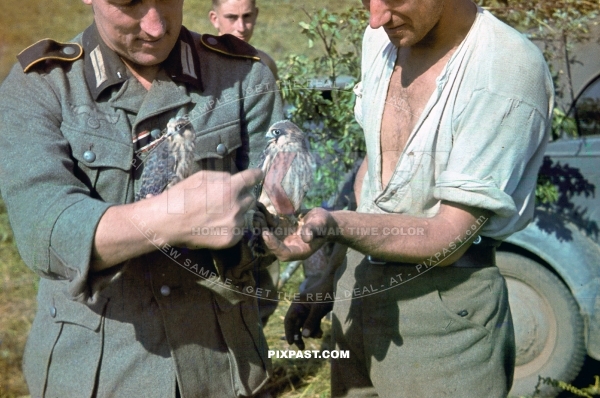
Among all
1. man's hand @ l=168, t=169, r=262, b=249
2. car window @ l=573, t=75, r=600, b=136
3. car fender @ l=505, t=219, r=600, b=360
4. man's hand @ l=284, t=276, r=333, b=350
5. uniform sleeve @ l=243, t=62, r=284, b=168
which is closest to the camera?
man's hand @ l=168, t=169, r=262, b=249

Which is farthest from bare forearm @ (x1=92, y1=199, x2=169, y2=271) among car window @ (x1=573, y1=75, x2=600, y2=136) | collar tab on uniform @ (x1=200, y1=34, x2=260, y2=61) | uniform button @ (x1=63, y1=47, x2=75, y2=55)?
car window @ (x1=573, y1=75, x2=600, y2=136)

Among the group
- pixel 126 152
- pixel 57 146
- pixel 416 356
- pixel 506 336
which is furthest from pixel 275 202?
pixel 506 336

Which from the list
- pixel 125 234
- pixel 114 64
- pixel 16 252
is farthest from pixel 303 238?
pixel 16 252

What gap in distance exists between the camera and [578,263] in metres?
3.16

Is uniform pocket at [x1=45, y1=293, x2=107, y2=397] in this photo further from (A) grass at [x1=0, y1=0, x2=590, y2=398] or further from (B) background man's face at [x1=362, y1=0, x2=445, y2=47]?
(A) grass at [x1=0, y1=0, x2=590, y2=398]

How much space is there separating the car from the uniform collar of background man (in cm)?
214

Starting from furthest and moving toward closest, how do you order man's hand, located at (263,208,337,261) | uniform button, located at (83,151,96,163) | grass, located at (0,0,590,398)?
grass, located at (0,0,590,398) < uniform button, located at (83,151,96,163) < man's hand, located at (263,208,337,261)

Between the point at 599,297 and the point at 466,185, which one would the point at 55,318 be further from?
the point at 599,297

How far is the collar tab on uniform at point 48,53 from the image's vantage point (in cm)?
161

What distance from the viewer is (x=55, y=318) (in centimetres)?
169

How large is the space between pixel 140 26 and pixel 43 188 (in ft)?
1.26

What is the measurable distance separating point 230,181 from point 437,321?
34.7 inches

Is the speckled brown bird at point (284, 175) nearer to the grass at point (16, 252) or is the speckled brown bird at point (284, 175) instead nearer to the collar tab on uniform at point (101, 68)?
the collar tab on uniform at point (101, 68)

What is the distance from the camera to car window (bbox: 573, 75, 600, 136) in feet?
10.7
